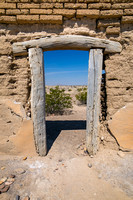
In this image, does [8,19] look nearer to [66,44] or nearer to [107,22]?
[66,44]

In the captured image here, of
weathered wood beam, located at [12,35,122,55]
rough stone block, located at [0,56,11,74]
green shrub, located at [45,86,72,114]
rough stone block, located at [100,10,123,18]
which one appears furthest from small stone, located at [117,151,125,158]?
green shrub, located at [45,86,72,114]

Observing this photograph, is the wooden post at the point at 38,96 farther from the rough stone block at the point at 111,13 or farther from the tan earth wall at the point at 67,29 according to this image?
the rough stone block at the point at 111,13

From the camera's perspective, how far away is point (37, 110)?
2.35m

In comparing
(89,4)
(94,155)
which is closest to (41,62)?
(89,4)

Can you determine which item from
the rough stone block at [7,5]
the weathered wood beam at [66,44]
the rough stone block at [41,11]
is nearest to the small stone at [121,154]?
the weathered wood beam at [66,44]

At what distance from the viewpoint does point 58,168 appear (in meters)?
2.24

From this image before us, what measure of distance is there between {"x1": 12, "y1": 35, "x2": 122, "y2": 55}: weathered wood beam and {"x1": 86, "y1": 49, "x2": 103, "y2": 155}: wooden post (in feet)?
0.47

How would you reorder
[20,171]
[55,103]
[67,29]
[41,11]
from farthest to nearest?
[55,103]
[67,29]
[41,11]
[20,171]

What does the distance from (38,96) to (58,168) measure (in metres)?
1.43

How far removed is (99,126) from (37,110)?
136 cm

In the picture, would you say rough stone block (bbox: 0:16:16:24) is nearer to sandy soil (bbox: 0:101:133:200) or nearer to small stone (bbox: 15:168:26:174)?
sandy soil (bbox: 0:101:133:200)

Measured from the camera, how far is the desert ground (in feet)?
5.74

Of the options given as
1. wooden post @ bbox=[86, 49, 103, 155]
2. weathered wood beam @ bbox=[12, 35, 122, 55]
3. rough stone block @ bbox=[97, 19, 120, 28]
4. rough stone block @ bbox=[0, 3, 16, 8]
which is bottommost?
wooden post @ bbox=[86, 49, 103, 155]

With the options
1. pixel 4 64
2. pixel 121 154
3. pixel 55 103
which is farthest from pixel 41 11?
pixel 55 103
